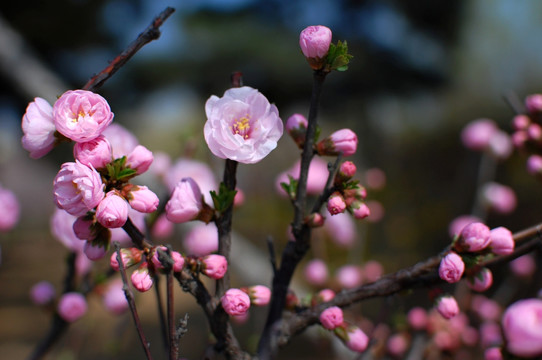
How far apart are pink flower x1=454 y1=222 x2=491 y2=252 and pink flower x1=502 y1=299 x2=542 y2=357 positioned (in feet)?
0.34

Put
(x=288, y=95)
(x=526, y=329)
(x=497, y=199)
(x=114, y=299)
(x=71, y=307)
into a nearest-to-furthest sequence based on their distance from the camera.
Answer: (x=526, y=329) < (x=71, y=307) < (x=114, y=299) < (x=497, y=199) < (x=288, y=95)

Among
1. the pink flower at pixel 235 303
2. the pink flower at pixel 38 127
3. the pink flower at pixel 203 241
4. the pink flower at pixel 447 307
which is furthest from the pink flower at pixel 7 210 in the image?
the pink flower at pixel 447 307

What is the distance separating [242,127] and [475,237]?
0.24 meters

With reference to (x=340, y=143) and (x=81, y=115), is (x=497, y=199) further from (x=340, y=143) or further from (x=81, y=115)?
(x=81, y=115)

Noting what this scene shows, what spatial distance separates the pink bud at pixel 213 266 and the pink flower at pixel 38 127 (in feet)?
0.59

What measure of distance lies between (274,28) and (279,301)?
5.14 m

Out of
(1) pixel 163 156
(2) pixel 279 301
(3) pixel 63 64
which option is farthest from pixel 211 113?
(3) pixel 63 64

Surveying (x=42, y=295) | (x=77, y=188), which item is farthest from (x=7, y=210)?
(x=77, y=188)

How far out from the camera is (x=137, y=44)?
1.18 ft

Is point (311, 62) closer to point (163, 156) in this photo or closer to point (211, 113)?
point (211, 113)

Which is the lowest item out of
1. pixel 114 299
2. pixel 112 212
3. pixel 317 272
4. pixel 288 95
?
pixel 288 95

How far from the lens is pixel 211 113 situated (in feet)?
1.23

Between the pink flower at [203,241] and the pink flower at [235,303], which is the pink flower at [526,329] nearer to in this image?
the pink flower at [235,303]

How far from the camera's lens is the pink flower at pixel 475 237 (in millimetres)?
383
